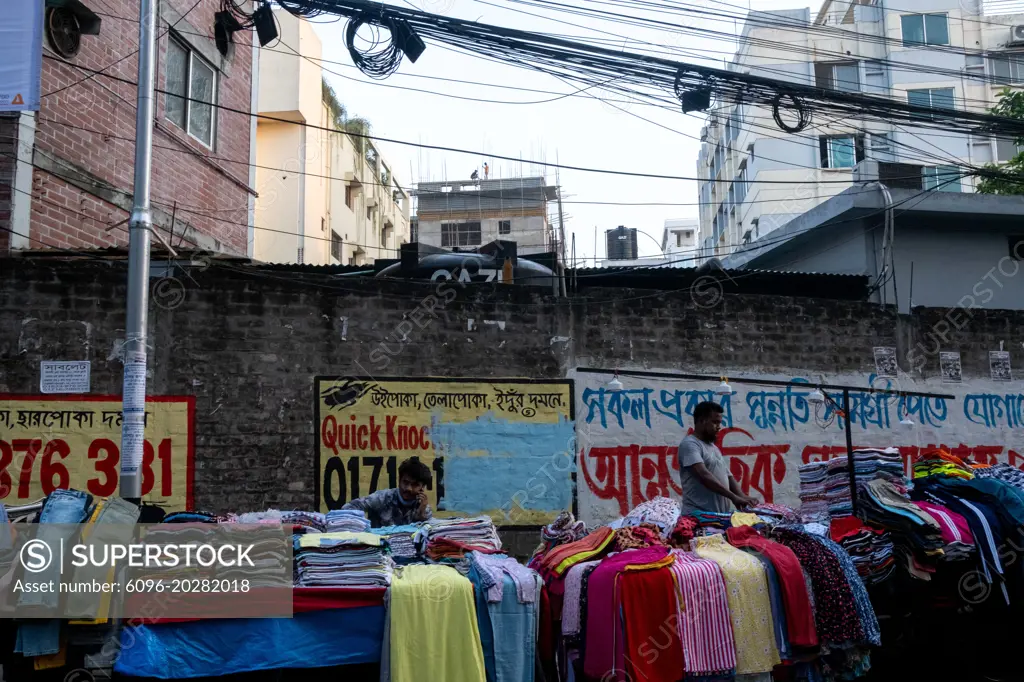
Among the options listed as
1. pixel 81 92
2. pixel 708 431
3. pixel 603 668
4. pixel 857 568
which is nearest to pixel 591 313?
pixel 708 431

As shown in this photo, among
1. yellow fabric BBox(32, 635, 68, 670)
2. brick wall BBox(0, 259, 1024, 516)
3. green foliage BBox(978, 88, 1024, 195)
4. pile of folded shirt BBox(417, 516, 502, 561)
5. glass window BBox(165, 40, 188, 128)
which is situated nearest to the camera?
yellow fabric BBox(32, 635, 68, 670)

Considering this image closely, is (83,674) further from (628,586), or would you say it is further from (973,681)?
(973,681)

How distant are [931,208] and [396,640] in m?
13.6

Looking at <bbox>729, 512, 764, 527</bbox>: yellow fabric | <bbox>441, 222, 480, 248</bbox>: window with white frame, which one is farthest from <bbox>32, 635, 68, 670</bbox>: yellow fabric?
<bbox>441, 222, 480, 248</bbox>: window with white frame

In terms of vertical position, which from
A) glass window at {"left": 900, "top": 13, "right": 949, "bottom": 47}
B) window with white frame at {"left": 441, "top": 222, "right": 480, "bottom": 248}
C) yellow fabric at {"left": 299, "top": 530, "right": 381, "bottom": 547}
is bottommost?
yellow fabric at {"left": 299, "top": 530, "right": 381, "bottom": 547}

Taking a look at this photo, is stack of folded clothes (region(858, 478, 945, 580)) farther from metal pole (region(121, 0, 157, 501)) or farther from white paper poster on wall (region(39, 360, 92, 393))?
white paper poster on wall (region(39, 360, 92, 393))

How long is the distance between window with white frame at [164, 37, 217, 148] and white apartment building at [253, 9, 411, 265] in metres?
7.48

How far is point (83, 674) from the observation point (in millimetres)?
4555

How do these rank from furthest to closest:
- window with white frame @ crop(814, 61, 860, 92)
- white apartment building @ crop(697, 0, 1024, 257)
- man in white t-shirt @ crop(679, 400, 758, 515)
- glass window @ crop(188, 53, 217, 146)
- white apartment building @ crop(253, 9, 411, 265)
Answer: white apartment building @ crop(697, 0, 1024, 257)
window with white frame @ crop(814, 61, 860, 92)
white apartment building @ crop(253, 9, 411, 265)
glass window @ crop(188, 53, 217, 146)
man in white t-shirt @ crop(679, 400, 758, 515)

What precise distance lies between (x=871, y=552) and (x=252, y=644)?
12.6 feet

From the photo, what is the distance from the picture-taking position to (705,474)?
6.67m

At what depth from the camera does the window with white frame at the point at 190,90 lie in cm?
1327

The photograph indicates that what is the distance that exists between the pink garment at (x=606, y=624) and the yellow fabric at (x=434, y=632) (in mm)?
640

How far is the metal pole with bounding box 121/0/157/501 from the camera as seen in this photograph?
6.32 metres
